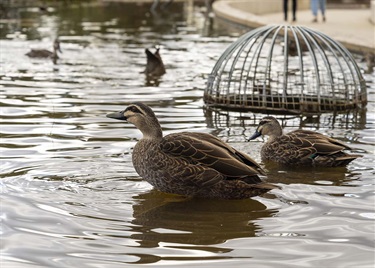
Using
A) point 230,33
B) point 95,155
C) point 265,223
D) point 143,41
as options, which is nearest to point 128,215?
point 265,223

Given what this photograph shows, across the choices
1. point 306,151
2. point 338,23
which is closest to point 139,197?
point 306,151

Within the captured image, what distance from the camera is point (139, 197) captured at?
8891 mm

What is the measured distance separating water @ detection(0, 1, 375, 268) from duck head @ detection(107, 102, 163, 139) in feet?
1.95

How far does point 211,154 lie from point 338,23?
75.6 feet

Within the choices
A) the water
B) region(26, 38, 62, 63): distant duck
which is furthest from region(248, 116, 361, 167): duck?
region(26, 38, 62, 63): distant duck

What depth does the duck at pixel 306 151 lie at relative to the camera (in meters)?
10.1

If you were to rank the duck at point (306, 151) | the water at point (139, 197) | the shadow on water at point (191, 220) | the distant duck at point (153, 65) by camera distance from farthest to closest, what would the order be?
the distant duck at point (153, 65), the duck at point (306, 151), the shadow on water at point (191, 220), the water at point (139, 197)

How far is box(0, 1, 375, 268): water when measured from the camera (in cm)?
714

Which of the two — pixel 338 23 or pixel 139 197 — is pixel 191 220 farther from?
pixel 338 23

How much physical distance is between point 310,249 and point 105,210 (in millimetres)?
1969

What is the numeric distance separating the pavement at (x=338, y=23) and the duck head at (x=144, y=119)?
1320 centimetres

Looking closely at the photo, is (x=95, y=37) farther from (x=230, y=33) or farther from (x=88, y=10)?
(x=88, y=10)

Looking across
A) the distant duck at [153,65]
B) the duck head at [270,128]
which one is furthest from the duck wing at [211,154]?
the distant duck at [153,65]

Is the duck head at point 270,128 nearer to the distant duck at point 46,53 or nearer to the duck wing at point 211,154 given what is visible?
the duck wing at point 211,154
